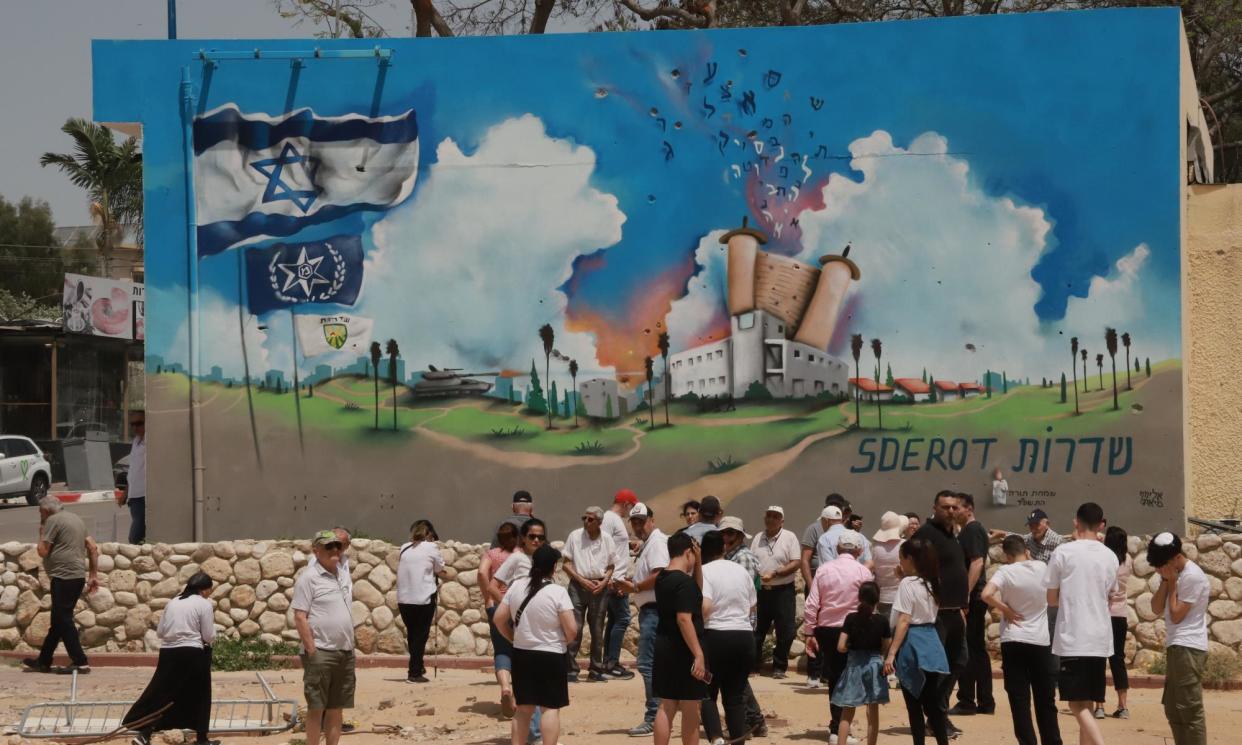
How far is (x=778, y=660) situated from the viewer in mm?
15055

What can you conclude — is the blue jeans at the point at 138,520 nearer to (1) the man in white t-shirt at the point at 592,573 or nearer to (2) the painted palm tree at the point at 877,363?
(1) the man in white t-shirt at the point at 592,573

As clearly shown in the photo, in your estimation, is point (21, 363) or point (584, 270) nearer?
point (584, 270)

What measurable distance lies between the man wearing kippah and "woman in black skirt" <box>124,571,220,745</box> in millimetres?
1254

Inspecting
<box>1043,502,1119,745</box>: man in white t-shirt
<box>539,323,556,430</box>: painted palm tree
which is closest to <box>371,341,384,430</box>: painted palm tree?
<box>539,323,556,430</box>: painted palm tree

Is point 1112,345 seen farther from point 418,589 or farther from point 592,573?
point 418,589

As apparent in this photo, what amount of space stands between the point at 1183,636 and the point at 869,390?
759 cm

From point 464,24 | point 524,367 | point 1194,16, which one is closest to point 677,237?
point 524,367

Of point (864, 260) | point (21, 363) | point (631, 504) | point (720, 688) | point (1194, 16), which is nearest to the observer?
point (720, 688)

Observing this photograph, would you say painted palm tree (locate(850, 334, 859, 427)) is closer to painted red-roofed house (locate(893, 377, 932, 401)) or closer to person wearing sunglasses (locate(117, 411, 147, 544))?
painted red-roofed house (locate(893, 377, 932, 401))

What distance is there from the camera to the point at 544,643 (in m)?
10.1

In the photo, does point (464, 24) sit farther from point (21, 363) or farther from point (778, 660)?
point (778, 660)

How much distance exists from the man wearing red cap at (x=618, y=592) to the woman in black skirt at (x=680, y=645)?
4.07 m

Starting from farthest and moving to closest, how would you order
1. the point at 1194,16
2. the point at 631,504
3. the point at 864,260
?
the point at 1194,16
the point at 864,260
the point at 631,504

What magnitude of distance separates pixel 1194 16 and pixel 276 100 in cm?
2306
